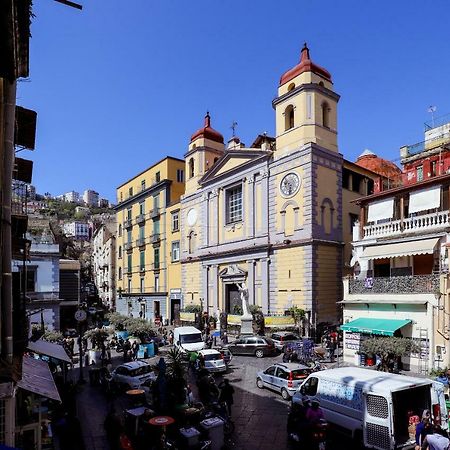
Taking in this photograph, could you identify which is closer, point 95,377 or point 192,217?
point 95,377

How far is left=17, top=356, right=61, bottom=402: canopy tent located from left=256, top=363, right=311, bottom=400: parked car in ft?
28.1

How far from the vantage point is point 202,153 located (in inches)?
1752

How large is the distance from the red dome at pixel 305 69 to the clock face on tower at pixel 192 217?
1684cm

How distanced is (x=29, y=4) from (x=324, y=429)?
11206mm

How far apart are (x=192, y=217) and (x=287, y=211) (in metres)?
14.4

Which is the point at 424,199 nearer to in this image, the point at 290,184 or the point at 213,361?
the point at 290,184

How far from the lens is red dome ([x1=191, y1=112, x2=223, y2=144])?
4519 cm

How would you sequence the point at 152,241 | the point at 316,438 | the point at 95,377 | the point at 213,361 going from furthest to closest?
the point at 152,241
the point at 213,361
the point at 95,377
the point at 316,438

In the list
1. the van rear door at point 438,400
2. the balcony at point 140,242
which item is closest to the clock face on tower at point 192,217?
the balcony at point 140,242

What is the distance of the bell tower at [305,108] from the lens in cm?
3247

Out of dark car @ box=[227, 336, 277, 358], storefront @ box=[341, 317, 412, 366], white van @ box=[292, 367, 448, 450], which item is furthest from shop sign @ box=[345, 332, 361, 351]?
white van @ box=[292, 367, 448, 450]

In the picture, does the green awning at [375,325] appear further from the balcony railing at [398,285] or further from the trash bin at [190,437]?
the trash bin at [190,437]

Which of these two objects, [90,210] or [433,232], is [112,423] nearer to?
[433,232]

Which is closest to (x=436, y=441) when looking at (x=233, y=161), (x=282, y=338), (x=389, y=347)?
(x=389, y=347)
